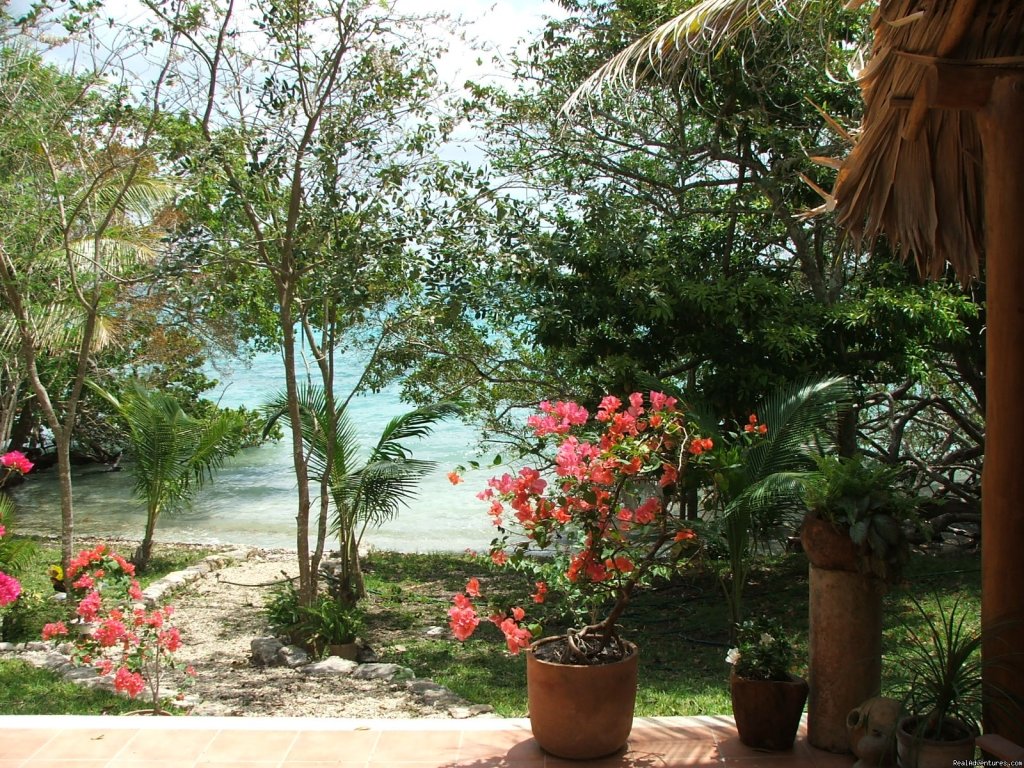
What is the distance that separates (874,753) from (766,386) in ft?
13.9

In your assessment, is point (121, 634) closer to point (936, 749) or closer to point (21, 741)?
point (21, 741)

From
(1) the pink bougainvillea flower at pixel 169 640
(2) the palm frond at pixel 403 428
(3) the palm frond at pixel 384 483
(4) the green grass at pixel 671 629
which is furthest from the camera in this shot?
(2) the palm frond at pixel 403 428

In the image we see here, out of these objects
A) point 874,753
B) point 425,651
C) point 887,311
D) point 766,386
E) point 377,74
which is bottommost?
point 425,651

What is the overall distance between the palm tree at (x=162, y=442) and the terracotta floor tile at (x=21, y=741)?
5.79m

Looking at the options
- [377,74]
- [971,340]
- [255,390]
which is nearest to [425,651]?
[377,74]

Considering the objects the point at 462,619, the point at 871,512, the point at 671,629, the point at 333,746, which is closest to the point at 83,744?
the point at 333,746

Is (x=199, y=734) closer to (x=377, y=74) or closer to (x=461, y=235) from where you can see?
(x=461, y=235)

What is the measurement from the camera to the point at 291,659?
6602 millimetres

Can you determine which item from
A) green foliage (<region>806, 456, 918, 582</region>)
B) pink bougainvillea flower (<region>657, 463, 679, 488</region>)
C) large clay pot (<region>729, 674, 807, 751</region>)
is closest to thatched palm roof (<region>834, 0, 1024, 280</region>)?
green foliage (<region>806, 456, 918, 582</region>)

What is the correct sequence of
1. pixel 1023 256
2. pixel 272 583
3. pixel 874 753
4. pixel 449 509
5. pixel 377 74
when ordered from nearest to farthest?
pixel 1023 256 < pixel 874 753 < pixel 377 74 < pixel 272 583 < pixel 449 509

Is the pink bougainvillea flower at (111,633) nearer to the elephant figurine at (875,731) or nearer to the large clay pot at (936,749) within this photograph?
the elephant figurine at (875,731)

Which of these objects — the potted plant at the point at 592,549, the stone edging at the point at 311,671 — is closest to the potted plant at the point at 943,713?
the potted plant at the point at 592,549

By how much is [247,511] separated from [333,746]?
12794mm

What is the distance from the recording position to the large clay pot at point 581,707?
3.88 m
